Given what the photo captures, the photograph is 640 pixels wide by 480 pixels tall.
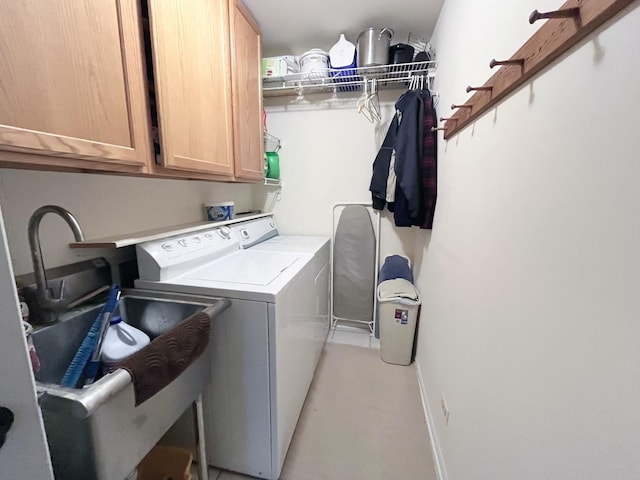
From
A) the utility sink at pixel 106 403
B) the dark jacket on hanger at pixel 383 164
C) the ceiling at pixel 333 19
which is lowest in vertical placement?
the utility sink at pixel 106 403

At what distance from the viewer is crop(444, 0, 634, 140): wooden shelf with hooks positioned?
508mm

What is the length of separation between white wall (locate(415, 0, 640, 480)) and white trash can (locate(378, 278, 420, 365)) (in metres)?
0.88

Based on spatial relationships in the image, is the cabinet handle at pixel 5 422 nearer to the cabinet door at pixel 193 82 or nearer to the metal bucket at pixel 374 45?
the cabinet door at pixel 193 82

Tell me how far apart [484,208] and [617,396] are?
71cm

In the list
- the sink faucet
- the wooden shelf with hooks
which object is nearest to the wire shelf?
the wooden shelf with hooks

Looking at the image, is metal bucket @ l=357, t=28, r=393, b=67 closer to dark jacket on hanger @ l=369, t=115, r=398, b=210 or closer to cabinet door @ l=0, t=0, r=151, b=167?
dark jacket on hanger @ l=369, t=115, r=398, b=210

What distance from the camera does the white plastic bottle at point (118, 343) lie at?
3.12ft

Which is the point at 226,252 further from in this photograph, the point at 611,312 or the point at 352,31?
the point at 352,31

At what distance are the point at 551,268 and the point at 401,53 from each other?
6.49 feet

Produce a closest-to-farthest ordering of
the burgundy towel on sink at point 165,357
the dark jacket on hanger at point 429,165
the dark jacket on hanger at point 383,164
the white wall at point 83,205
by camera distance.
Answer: the burgundy towel on sink at point 165,357 → the white wall at point 83,205 → the dark jacket on hanger at point 429,165 → the dark jacket on hanger at point 383,164

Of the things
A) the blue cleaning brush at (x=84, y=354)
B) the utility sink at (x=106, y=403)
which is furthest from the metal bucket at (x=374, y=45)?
the blue cleaning brush at (x=84, y=354)

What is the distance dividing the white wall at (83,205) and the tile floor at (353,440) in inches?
50.8

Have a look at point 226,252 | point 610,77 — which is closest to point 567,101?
point 610,77

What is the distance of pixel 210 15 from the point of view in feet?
4.83
